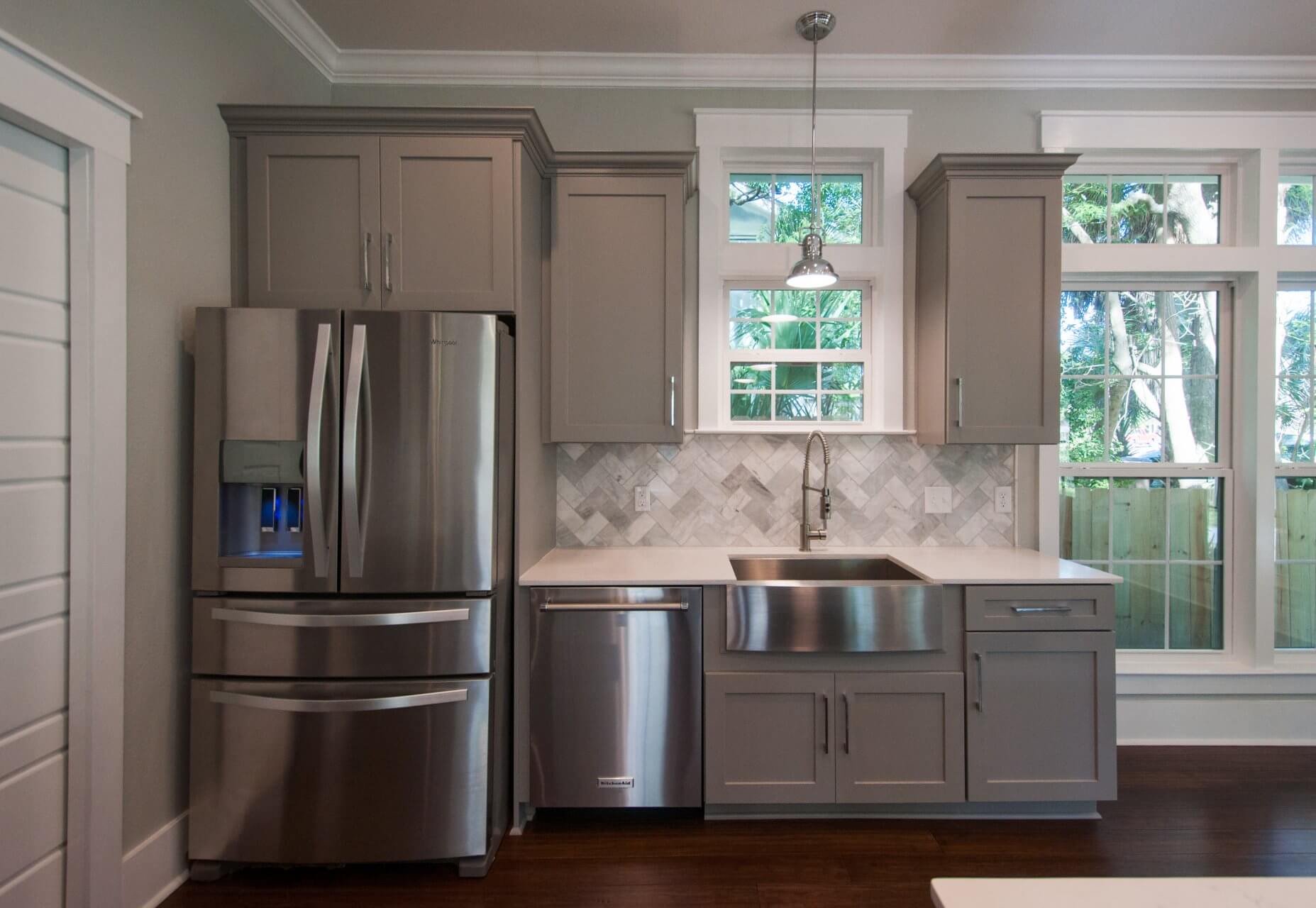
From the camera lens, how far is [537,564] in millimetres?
2557

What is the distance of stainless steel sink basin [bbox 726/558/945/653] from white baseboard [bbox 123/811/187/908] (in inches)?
70.2

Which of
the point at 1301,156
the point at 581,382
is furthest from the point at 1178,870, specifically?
the point at 1301,156

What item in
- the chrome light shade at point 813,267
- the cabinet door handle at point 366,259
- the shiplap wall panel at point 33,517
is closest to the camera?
the shiplap wall panel at point 33,517

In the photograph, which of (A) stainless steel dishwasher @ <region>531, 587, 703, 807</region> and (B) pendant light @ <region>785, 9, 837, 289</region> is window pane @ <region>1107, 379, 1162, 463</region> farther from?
(A) stainless steel dishwasher @ <region>531, 587, 703, 807</region>

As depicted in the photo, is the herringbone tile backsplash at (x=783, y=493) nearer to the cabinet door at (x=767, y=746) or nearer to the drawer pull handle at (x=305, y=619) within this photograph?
the cabinet door at (x=767, y=746)

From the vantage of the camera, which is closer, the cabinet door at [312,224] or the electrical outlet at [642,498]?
the cabinet door at [312,224]

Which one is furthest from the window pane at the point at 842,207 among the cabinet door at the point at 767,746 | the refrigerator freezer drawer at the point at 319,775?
the refrigerator freezer drawer at the point at 319,775

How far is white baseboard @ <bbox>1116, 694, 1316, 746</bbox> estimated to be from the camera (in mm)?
2971

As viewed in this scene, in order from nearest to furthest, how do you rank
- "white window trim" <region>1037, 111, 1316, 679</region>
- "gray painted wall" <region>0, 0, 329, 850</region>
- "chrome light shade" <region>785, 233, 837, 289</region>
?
"gray painted wall" <region>0, 0, 329, 850</region>
"chrome light shade" <region>785, 233, 837, 289</region>
"white window trim" <region>1037, 111, 1316, 679</region>

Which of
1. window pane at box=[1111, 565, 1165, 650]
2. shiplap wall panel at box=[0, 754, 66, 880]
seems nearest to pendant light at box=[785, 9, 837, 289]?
window pane at box=[1111, 565, 1165, 650]

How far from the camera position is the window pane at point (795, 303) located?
307 cm

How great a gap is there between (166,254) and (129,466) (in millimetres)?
626

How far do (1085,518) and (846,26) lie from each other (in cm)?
230

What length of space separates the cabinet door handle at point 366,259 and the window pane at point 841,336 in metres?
1.86
